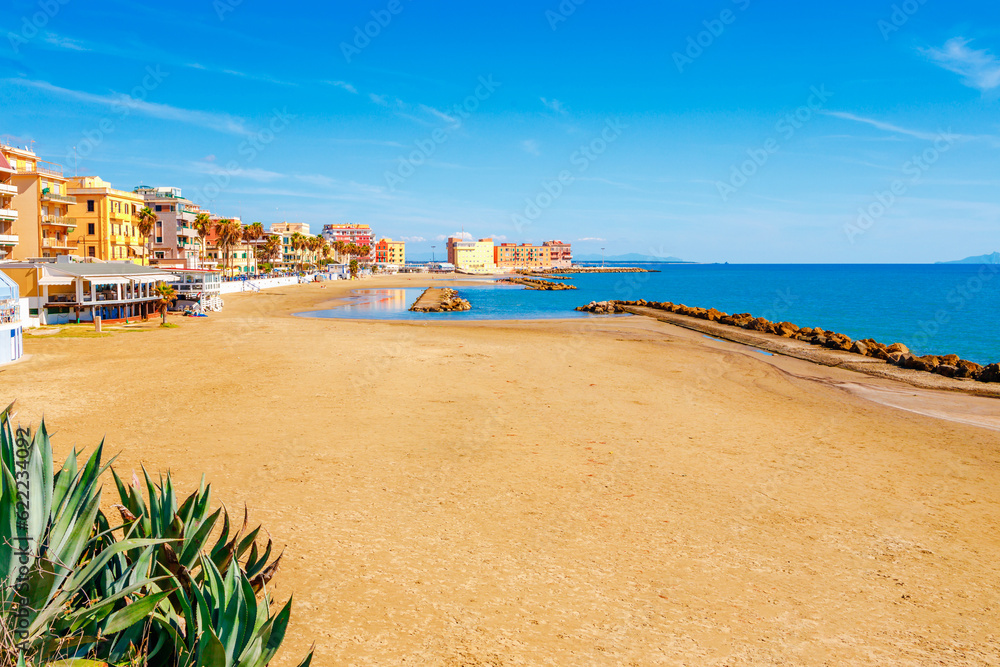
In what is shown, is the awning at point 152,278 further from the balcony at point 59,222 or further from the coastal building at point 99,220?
the coastal building at point 99,220

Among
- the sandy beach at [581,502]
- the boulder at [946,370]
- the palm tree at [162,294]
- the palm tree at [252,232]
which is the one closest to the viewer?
the sandy beach at [581,502]

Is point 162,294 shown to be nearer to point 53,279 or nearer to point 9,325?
point 53,279

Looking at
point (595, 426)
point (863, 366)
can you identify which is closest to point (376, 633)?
point (595, 426)

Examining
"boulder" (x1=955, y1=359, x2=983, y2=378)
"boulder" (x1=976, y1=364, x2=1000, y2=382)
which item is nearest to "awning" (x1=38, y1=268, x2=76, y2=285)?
"boulder" (x1=955, y1=359, x2=983, y2=378)

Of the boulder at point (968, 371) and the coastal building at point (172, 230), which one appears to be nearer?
the boulder at point (968, 371)

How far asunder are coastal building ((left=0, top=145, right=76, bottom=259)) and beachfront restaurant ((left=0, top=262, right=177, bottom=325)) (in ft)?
44.5

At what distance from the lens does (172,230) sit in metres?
68.2

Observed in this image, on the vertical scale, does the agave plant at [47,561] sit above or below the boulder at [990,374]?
above

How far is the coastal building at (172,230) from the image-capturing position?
68000 mm

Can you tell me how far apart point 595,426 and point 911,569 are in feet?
23.9

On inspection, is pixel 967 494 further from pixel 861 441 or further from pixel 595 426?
pixel 595 426

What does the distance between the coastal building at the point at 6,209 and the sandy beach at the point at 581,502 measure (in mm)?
29165

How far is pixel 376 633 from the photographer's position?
616 cm

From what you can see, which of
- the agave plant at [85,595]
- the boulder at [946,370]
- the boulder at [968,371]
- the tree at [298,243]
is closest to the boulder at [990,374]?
the boulder at [968,371]
